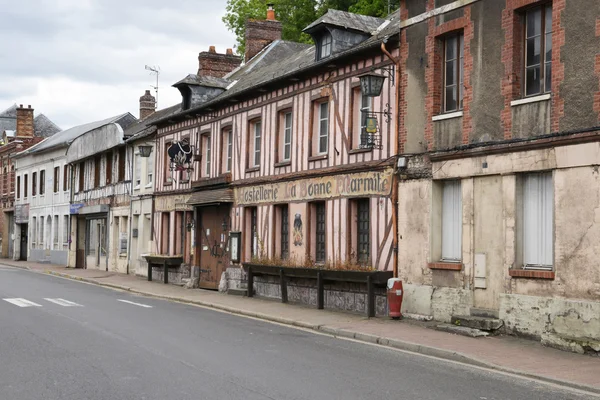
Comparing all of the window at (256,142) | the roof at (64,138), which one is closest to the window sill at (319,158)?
the window at (256,142)

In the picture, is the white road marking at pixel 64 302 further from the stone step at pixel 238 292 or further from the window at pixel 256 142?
the window at pixel 256 142

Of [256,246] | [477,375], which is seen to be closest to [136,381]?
[477,375]

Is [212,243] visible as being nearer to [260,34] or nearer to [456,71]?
[260,34]

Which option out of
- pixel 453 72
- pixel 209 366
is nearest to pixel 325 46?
pixel 453 72

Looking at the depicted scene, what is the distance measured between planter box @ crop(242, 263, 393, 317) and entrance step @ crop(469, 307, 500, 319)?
2.75 meters

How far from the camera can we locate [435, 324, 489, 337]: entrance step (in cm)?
1430

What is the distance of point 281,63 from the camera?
26.9 m

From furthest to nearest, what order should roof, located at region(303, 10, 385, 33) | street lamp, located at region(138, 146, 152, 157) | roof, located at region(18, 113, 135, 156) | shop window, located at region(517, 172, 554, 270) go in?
1. roof, located at region(18, 113, 135, 156)
2. street lamp, located at region(138, 146, 152, 157)
3. roof, located at region(303, 10, 385, 33)
4. shop window, located at region(517, 172, 554, 270)

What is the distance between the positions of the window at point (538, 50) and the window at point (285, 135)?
926 centimetres

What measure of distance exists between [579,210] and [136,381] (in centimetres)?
763

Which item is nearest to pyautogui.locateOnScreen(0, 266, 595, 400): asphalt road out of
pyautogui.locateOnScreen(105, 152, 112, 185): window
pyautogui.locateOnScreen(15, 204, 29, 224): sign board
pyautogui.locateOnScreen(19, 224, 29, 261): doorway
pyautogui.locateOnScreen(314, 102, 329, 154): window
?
pyautogui.locateOnScreen(314, 102, 329, 154): window

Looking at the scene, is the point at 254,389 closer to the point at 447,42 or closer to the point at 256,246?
the point at 447,42

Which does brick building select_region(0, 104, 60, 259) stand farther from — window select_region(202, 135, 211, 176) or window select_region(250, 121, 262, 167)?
window select_region(250, 121, 262, 167)

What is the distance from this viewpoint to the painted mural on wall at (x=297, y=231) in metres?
21.5
